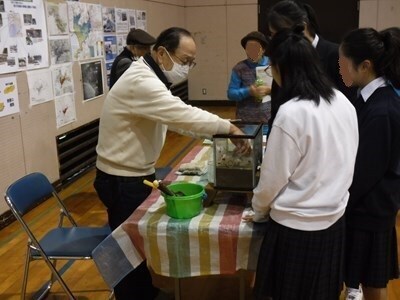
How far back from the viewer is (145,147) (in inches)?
78.9

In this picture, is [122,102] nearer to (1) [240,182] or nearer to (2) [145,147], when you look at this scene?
(2) [145,147]

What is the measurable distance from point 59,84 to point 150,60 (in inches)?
98.2

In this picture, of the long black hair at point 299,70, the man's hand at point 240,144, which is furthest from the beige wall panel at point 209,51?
the long black hair at point 299,70

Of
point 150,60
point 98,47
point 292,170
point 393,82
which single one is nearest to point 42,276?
point 150,60

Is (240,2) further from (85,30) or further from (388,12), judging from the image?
(85,30)

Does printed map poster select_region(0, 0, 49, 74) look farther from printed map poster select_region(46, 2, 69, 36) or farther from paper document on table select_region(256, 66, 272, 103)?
paper document on table select_region(256, 66, 272, 103)

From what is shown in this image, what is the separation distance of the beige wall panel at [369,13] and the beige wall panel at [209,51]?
2500mm

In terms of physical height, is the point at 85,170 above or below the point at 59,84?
below

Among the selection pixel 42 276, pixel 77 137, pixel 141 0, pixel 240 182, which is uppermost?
pixel 141 0

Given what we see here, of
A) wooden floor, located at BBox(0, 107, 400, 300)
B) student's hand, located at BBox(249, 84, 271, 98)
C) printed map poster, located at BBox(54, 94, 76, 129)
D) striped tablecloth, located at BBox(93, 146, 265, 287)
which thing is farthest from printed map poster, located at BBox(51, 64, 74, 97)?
striped tablecloth, located at BBox(93, 146, 265, 287)

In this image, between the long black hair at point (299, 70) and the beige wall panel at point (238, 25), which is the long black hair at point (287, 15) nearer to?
the long black hair at point (299, 70)

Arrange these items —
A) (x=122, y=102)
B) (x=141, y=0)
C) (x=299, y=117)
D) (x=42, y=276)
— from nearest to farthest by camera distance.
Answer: (x=299, y=117) → (x=122, y=102) → (x=42, y=276) → (x=141, y=0)

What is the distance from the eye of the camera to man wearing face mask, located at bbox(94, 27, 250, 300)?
5.95 feet

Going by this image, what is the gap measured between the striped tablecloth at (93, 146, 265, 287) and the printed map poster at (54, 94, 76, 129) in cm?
273
